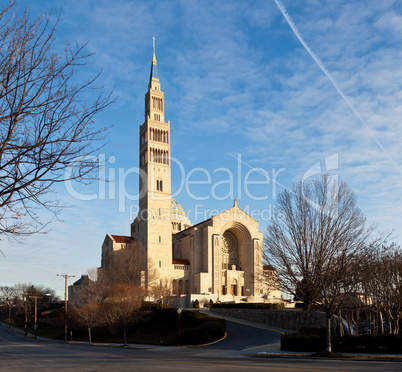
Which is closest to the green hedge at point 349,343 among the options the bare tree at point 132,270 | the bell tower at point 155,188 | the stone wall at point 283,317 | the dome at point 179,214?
the stone wall at point 283,317

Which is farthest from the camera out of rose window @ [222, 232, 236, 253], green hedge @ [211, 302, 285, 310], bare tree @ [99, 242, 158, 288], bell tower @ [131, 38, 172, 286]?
rose window @ [222, 232, 236, 253]

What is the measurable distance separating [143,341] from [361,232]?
879 inches

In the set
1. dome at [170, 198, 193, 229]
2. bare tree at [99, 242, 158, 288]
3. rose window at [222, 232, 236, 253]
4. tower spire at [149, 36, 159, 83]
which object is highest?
tower spire at [149, 36, 159, 83]

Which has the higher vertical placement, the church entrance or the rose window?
the rose window

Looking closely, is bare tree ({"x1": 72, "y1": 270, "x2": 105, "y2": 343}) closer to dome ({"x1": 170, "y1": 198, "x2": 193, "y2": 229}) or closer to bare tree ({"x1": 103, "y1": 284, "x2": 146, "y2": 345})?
bare tree ({"x1": 103, "y1": 284, "x2": 146, "y2": 345})

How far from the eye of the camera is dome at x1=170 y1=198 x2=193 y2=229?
95.2 m

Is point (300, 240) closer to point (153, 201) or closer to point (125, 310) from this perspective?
point (125, 310)

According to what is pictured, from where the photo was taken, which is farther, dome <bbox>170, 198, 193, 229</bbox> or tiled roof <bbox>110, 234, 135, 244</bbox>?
dome <bbox>170, 198, 193, 229</bbox>

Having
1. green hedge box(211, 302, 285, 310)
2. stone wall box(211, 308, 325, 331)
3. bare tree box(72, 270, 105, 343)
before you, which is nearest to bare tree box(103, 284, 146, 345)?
bare tree box(72, 270, 105, 343)

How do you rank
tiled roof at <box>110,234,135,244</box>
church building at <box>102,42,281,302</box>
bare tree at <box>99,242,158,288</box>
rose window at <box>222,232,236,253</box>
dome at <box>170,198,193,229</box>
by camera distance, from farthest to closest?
dome at <box>170,198,193,229</box>
rose window at <box>222,232,236,253</box>
tiled roof at <box>110,234,135,244</box>
church building at <box>102,42,281,302</box>
bare tree at <box>99,242,158,288</box>

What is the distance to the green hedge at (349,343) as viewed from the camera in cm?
2267

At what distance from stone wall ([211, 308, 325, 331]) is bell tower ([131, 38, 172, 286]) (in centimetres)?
2172

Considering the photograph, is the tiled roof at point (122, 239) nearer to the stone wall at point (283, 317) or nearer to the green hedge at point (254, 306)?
the green hedge at point (254, 306)

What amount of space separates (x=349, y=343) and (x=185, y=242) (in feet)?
179
